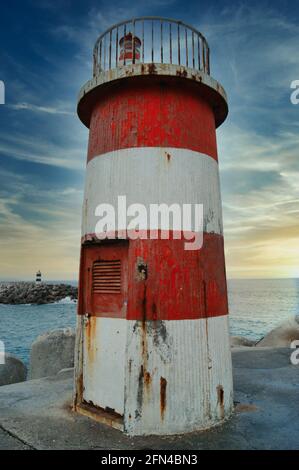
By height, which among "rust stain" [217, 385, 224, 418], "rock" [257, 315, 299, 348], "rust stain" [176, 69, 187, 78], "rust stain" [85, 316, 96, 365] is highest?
"rust stain" [176, 69, 187, 78]

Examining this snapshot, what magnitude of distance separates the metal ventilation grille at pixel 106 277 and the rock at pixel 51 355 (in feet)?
14.8

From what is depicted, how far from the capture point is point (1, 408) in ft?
17.5

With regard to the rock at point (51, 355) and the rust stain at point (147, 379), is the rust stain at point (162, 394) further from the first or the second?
the rock at point (51, 355)

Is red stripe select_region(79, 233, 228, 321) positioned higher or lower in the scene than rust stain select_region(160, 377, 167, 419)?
higher

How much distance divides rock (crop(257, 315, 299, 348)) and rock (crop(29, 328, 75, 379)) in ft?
19.9

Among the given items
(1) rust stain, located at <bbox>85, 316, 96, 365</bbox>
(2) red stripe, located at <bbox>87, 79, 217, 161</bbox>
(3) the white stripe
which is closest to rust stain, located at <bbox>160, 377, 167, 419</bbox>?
(1) rust stain, located at <bbox>85, 316, 96, 365</bbox>

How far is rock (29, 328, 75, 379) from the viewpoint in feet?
29.1

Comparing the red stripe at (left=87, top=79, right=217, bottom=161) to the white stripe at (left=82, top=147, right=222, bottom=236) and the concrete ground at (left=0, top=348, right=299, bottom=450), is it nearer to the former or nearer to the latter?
the white stripe at (left=82, top=147, right=222, bottom=236)

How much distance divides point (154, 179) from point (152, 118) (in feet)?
2.90

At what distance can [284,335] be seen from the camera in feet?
35.6

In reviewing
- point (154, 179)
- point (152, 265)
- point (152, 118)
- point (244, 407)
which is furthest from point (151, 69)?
point (244, 407)

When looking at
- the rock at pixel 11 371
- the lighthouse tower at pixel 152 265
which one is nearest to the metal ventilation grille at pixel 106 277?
the lighthouse tower at pixel 152 265

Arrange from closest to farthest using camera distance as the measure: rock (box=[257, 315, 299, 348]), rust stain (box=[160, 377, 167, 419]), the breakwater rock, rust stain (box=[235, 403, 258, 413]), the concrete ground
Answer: the concrete ground → rust stain (box=[160, 377, 167, 419]) → rust stain (box=[235, 403, 258, 413]) → rock (box=[257, 315, 299, 348]) → the breakwater rock

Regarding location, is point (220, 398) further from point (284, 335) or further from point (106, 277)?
point (284, 335)
